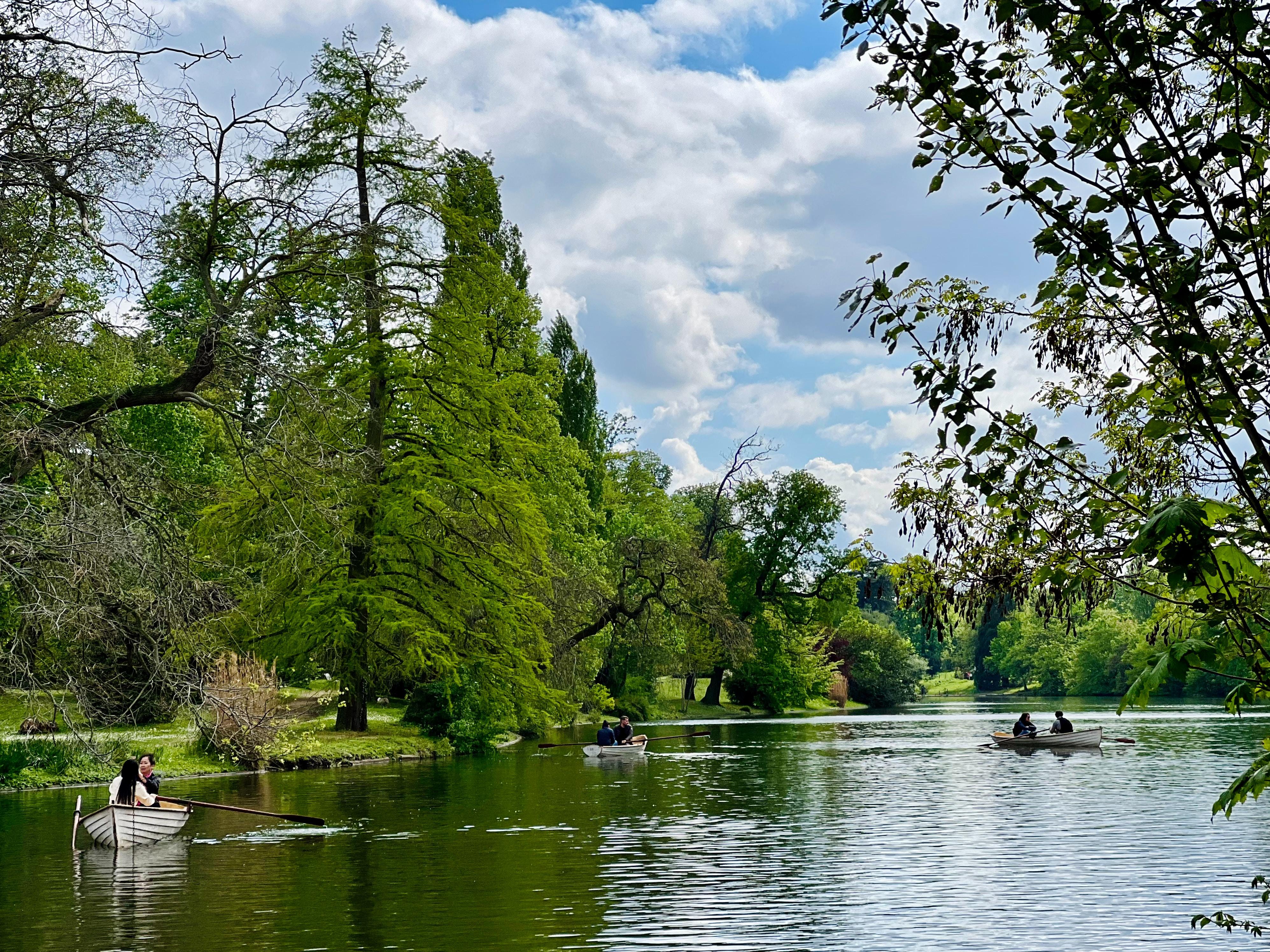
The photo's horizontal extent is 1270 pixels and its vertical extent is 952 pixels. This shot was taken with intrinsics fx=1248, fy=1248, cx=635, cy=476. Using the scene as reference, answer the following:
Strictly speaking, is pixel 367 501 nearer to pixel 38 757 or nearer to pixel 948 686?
pixel 38 757

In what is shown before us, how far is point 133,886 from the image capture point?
15.7 metres

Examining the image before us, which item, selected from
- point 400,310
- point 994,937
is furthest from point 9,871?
point 400,310

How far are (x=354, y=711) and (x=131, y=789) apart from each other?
16643 millimetres

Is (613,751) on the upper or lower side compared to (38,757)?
lower

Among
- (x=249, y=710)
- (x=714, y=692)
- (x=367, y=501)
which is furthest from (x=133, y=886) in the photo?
(x=714, y=692)

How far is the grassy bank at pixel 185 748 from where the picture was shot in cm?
2675

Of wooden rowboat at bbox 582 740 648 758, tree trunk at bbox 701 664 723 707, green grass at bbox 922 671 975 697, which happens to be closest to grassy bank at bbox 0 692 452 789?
wooden rowboat at bbox 582 740 648 758

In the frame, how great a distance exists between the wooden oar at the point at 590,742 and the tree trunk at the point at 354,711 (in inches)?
216

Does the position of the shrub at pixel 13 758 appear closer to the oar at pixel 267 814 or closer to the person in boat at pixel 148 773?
the person in boat at pixel 148 773

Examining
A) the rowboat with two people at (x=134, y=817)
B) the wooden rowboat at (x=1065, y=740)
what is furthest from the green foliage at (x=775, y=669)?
the rowboat with two people at (x=134, y=817)

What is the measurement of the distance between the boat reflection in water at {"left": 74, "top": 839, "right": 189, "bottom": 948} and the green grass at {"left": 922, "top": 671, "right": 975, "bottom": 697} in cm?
10415

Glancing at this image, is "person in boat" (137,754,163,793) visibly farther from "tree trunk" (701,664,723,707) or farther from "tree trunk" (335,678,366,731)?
"tree trunk" (701,664,723,707)

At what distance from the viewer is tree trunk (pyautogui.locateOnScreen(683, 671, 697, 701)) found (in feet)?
235

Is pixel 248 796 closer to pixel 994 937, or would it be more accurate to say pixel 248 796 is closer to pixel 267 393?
pixel 267 393
